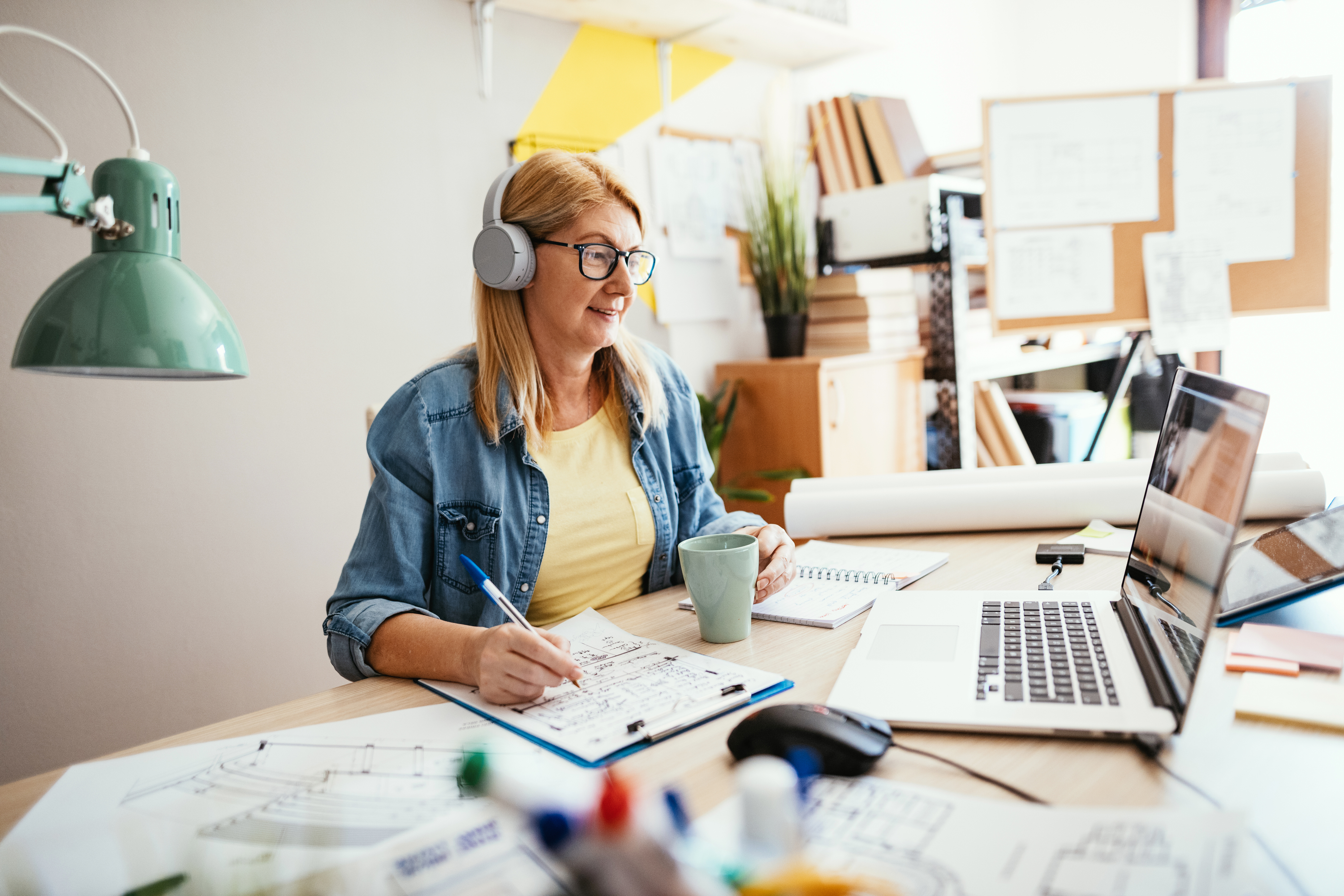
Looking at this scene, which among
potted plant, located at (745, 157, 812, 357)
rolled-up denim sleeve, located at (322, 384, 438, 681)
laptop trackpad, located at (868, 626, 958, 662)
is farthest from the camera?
potted plant, located at (745, 157, 812, 357)

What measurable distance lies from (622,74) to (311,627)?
66.9 inches

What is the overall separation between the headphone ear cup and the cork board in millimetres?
1530

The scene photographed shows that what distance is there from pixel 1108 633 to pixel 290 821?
73 centimetres

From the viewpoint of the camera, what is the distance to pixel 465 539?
3.58ft

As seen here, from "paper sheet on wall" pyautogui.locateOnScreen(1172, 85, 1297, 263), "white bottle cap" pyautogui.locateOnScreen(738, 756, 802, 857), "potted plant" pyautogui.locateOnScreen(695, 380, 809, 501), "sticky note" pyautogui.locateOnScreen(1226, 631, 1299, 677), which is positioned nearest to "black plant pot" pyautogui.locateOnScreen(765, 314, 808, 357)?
"potted plant" pyautogui.locateOnScreen(695, 380, 809, 501)

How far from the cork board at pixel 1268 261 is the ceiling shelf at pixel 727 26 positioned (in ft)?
2.19

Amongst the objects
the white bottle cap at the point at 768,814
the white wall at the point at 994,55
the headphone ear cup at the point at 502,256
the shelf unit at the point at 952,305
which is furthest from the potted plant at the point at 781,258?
the white bottle cap at the point at 768,814

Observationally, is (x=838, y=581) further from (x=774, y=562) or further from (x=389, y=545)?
(x=389, y=545)

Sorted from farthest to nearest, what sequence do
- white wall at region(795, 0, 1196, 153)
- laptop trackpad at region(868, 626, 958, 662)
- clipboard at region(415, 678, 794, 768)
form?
1. white wall at region(795, 0, 1196, 153)
2. laptop trackpad at region(868, 626, 958, 662)
3. clipboard at region(415, 678, 794, 768)

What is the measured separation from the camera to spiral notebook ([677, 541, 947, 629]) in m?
1.00

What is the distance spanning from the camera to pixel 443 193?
7.00 feet

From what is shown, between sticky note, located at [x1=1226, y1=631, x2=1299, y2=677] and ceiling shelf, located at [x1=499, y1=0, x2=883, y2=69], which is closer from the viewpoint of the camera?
sticky note, located at [x1=1226, y1=631, x2=1299, y2=677]

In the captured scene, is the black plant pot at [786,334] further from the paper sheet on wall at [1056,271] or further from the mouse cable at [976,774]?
the mouse cable at [976,774]

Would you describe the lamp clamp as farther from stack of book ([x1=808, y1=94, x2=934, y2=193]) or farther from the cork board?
stack of book ([x1=808, y1=94, x2=934, y2=193])
